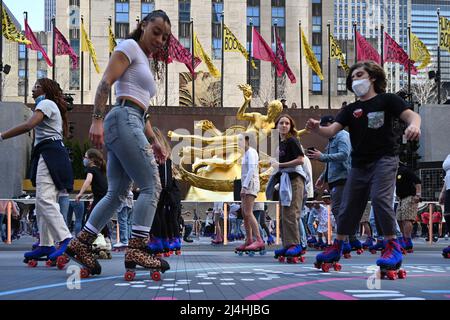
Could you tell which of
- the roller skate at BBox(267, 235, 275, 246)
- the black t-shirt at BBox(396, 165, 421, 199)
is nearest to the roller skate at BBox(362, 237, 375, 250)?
the black t-shirt at BBox(396, 165, 421, 199)

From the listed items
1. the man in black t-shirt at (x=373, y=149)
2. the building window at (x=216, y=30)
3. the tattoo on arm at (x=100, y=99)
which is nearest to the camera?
the tattoo on arm at (x=100, y=99)

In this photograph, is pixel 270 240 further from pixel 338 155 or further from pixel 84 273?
pixel 84 273

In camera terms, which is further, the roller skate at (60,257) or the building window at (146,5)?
the building window at (146,5)

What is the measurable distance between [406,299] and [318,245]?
38.0 ft

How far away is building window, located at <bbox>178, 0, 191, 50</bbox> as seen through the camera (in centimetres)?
6625

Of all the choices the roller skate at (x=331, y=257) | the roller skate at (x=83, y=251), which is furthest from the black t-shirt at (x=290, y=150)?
the roller skate at (x=83, y=251)

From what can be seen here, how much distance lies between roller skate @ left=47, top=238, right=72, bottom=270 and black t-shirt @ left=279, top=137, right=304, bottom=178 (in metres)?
3.35

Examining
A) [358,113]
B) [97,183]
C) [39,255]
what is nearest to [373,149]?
[358,113]

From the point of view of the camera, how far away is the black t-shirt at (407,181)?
13188 millimetres

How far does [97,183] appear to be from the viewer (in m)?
11.5

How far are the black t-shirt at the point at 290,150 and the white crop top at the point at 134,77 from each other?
4.10m

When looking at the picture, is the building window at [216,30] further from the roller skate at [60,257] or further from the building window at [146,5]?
the roller skate at [60,257]

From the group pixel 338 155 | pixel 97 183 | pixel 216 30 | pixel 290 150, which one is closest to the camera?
pixel 338 155

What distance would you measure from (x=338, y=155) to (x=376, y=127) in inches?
90.7
